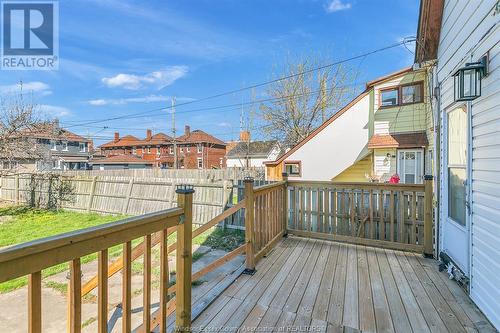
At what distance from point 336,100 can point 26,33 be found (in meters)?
14.6

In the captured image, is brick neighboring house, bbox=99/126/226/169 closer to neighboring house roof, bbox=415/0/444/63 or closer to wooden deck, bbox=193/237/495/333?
neighboring house roof, bbox=415/0/444/63

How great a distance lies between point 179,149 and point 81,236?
38848 mm

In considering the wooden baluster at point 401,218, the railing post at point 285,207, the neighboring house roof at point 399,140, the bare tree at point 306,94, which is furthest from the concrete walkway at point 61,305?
the bare tree at point 306,94

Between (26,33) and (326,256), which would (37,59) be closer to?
(26,33)

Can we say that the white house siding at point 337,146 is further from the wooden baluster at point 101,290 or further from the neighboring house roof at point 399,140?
the wooden baluster at point 101,290

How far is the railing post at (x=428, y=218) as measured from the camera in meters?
3.70

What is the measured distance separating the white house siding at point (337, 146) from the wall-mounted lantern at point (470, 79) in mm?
7303

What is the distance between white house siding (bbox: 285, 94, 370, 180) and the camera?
9.93 metres

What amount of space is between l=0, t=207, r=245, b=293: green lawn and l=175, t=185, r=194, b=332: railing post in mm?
3144

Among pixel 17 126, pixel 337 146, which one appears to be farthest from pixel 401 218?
pixel 17 126

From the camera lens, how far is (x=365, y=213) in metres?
4.22

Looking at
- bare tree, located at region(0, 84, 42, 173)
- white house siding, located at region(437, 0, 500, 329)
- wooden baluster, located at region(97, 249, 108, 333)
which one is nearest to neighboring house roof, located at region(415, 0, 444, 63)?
white house siding, located at region(437, 0, 500, 329)

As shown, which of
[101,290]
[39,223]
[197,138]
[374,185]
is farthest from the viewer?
[197,138]

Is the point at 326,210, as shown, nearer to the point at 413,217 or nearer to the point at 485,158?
the point at 413,217
